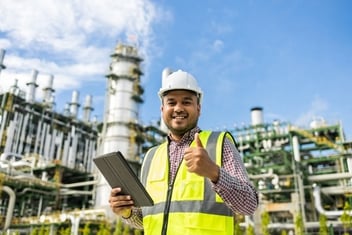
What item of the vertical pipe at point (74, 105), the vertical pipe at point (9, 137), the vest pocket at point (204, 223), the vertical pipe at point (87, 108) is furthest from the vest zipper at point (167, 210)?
the vertical pipe at point (87, 108)

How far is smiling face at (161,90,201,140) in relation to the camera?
190cm

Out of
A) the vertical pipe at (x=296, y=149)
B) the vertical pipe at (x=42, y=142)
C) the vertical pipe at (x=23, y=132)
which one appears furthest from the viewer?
the vertical pipe at (x=42, y=142)

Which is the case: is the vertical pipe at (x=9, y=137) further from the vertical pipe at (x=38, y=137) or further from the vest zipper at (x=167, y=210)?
the vest zipper at (x=167, y=210)

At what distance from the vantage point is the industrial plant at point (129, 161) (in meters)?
20.1

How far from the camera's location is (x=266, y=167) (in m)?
22.9

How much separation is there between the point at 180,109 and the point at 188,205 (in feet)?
1.73

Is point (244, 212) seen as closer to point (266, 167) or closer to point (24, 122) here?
point (266, 167)

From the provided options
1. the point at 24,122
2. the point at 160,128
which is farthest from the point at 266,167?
the point at 24,122

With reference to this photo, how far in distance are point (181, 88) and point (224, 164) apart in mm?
489

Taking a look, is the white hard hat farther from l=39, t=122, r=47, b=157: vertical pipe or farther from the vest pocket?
l=39, t=122, r=47, b=157: vertical pipe

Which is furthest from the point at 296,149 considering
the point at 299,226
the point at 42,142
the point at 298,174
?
the point at 42,142

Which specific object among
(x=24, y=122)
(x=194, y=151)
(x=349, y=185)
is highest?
(x=24, y=122)

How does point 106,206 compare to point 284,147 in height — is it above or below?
below

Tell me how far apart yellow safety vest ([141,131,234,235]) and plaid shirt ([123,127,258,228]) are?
0.15 ft
